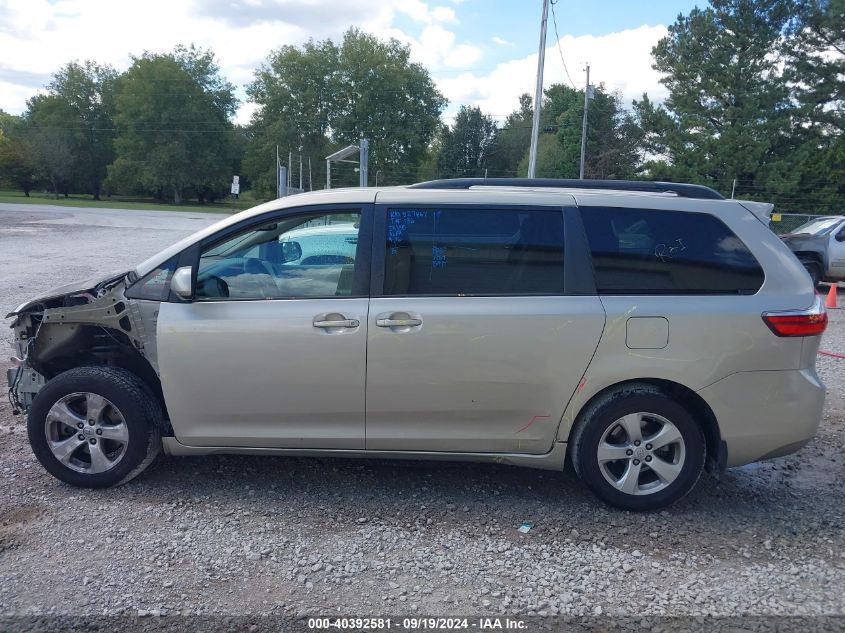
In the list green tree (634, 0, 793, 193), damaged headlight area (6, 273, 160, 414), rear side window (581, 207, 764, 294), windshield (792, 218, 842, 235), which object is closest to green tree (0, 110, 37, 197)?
green tree (634, 0, 793, 193)

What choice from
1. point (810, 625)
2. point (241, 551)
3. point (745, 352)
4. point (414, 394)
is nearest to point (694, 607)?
point (810, 625)

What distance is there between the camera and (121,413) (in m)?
4.05

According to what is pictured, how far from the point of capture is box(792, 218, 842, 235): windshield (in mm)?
14918

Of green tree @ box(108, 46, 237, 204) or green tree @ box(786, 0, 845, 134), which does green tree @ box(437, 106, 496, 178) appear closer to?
green tree @ box(108, 46, 237, 204)

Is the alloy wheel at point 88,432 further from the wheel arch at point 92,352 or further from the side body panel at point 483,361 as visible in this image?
the side body panel at point 483,361

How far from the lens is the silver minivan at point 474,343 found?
12.6 ft

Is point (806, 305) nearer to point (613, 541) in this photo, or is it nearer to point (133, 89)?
point (613, 541)

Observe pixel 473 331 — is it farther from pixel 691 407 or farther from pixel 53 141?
pixel 53 141

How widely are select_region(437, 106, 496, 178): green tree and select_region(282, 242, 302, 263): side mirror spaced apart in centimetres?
6153

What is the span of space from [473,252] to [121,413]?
2.27m

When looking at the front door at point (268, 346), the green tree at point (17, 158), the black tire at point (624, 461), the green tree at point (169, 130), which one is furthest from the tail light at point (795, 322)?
the green tree at point (17, 158)

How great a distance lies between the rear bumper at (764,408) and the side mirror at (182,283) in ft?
9.66

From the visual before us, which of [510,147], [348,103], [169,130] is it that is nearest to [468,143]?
[510,147]

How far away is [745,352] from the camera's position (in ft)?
Result: 12.5
